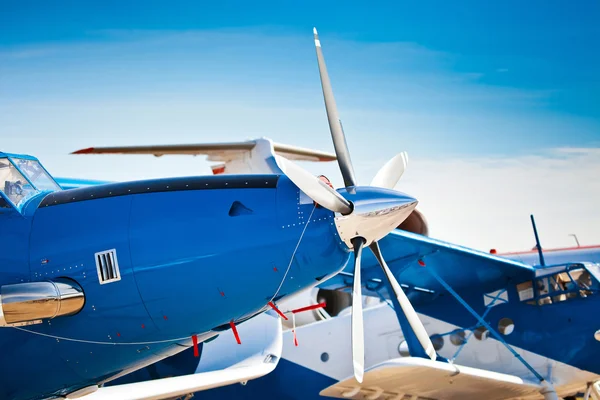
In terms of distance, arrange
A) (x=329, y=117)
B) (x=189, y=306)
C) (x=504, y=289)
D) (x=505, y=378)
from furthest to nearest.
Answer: (x=504, y=289)
(x=505, y=378)
(x=329, y=117)
(x=189, y=306)

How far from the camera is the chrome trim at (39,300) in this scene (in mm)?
7676

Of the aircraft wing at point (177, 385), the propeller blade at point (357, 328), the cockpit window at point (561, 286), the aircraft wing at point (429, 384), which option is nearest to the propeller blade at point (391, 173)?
the propeller blade at point (357, 328)

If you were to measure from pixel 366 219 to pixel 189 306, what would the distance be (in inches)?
89.0

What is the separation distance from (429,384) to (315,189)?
7.09 metres

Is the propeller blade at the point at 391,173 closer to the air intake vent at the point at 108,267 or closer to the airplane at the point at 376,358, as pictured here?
the air intake vent at the point at 108,267

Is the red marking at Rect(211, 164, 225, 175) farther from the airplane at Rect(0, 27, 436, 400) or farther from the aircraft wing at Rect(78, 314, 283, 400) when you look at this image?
the airplane at Rect(0, 27, 436, 400)

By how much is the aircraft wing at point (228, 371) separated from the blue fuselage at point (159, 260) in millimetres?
1014

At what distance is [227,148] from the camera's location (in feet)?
58.9

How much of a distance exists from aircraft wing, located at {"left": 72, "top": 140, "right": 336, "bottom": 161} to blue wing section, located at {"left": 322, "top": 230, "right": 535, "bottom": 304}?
4409mm

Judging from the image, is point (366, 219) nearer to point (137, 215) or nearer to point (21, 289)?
point (137, 215)

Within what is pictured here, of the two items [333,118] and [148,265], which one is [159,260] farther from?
[333,118]

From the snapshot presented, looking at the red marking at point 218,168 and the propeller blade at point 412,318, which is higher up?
the red marking at point 218,168

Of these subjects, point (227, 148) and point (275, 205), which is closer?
point (275, 205)

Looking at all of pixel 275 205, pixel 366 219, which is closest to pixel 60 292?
pixel 275 205
